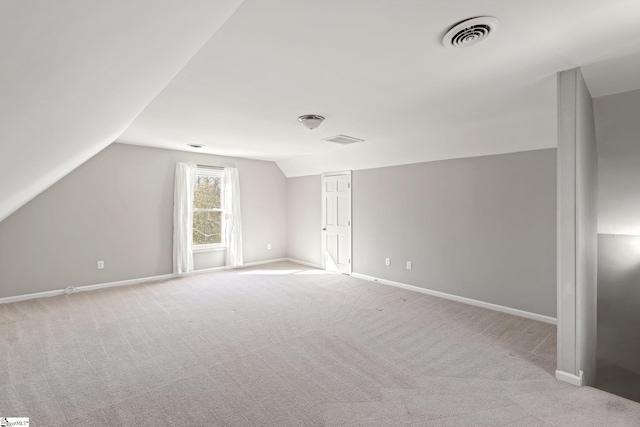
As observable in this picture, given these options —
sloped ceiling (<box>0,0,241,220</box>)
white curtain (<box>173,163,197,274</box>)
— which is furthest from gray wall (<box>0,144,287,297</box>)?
sloped ceiling (<box>0,0,241,220</box>)

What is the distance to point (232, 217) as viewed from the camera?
6379 mm

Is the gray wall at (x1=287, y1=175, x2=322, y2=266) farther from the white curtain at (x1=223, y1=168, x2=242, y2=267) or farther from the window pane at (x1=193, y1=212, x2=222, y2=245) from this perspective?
the window pane at (x1=193, y1=212, x2=222, y2=245)

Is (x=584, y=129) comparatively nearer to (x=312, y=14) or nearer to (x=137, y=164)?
(x=312, y=14)

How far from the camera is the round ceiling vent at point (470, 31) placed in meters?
1.70

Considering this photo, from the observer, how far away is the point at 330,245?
21.0 feet

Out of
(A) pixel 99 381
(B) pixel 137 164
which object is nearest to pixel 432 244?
(A) pixel 99 381

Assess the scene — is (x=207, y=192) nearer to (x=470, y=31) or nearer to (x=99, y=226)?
(x=99, y=226)

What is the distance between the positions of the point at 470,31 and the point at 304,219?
5.51 m

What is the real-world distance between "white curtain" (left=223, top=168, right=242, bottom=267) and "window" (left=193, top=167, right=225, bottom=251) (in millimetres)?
128

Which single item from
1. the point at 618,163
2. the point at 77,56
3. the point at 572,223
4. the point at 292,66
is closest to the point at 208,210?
the point at 292,66

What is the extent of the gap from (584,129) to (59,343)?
528 cm

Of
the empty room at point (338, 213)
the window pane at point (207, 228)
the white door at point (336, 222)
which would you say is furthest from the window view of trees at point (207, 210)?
the white door at point (336, 222)

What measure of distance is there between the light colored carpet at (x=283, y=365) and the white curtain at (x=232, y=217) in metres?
2.08

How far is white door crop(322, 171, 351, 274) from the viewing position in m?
6.02
